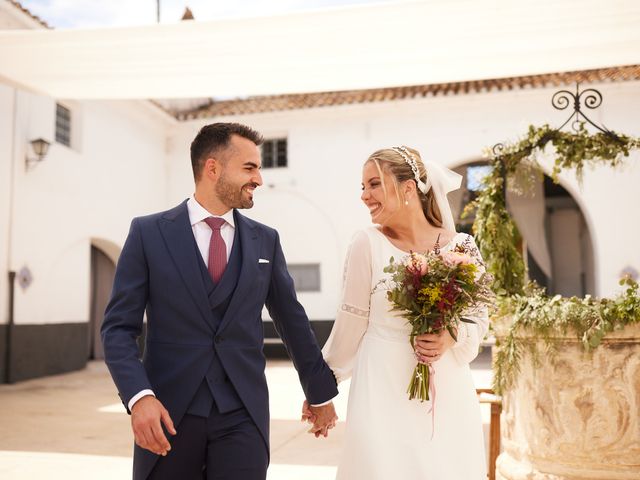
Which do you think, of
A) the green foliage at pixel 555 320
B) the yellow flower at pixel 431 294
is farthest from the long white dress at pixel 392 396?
the green foliage at pixel 555 320

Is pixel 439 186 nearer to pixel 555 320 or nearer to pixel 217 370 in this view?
pixel 217 370

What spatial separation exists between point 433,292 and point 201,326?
37.3 inches

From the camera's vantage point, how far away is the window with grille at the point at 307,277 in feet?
57.6

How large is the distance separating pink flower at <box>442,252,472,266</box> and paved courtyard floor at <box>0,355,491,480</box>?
337 centimetres

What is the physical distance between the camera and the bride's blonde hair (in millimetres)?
3258

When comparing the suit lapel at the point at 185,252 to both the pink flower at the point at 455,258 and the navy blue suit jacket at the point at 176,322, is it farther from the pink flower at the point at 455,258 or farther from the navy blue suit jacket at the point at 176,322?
the pink flower at the point at 455,258

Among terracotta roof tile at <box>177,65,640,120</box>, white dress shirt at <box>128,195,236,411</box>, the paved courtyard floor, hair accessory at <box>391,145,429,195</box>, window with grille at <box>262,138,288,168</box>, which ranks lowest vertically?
the paved courtyard floor

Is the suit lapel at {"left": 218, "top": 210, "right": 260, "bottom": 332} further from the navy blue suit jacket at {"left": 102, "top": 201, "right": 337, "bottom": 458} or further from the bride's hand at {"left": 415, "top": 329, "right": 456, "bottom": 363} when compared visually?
the bride's hand at {"left": 415, "top": 329, "right": 456, "bottom": 363}

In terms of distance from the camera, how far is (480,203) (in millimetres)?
6090

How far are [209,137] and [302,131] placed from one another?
15290mm

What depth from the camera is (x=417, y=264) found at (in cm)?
291

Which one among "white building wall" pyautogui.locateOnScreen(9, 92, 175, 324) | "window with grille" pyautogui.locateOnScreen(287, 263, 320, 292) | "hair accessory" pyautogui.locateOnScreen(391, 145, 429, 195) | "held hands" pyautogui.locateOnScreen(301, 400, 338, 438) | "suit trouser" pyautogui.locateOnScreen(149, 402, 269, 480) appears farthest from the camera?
"window with grille" pyautogui.locateOnScreen(287, 263, 320, 292)

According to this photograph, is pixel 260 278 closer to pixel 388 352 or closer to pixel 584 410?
pixel 388 352

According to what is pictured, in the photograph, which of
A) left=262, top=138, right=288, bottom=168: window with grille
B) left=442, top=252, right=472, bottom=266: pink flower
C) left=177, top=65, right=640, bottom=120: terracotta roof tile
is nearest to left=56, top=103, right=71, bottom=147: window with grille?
left=177, top=65, right=640, bottom=120: terracotta roof tile
